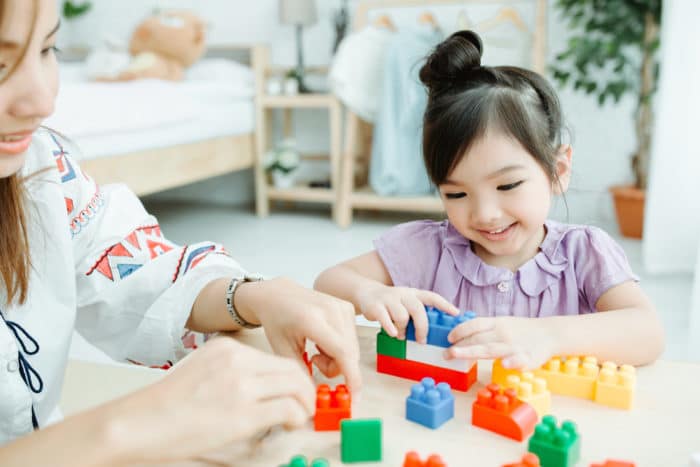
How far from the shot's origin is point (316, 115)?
379 centimetres

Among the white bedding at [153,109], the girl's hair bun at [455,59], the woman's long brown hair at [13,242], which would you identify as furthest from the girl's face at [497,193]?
the white bedding at [153,109]

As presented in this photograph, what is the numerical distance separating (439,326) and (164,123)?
239 cm

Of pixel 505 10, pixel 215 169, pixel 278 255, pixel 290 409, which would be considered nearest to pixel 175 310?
pixel 290 409

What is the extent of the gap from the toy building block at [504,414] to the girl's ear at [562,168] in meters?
0.52

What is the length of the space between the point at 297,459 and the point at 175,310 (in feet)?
1.20

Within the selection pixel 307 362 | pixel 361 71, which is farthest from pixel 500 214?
pixel 361 71

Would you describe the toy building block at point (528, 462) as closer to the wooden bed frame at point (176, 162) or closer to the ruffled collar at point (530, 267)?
the ruffled collar at point (530, 267)

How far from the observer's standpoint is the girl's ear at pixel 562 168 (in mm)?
1005

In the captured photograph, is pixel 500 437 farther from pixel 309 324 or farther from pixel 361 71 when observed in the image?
pixel 361 71

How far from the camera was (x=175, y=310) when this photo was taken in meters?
0.77

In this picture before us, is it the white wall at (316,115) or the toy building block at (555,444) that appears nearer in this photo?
the toy building block at (555,444)

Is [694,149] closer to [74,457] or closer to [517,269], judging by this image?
[517,269]

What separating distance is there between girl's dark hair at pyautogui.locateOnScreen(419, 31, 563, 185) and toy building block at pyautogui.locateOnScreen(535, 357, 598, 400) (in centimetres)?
39

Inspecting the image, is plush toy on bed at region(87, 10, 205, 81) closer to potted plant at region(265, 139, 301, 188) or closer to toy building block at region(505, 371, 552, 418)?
potted plant at region(265, 139, 301, 188)
